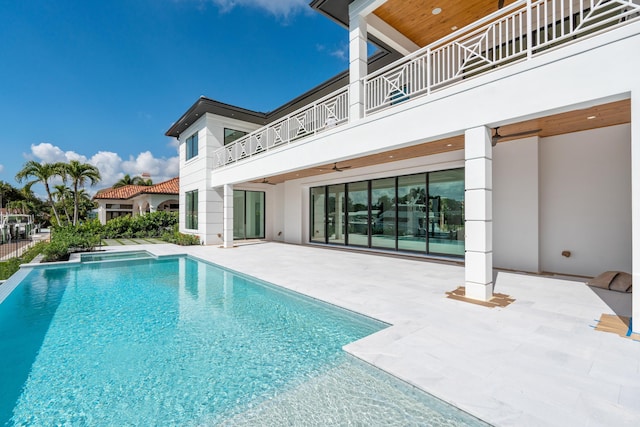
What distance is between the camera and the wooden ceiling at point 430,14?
8078 millimetres

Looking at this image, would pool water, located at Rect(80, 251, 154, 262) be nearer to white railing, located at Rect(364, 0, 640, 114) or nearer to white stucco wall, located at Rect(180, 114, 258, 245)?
white stucco wall, located at Rect(180, 114, 258, 245)

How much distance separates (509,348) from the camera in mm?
3871

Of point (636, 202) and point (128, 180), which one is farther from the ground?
point (128, 180)

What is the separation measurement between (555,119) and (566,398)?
207 inches

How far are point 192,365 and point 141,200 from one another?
94.8 feet

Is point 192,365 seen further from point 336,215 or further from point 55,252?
point 336,215

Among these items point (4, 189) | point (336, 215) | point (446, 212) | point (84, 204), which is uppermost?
point (4, 189)

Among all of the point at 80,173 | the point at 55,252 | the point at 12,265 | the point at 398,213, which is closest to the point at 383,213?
the point at 398,213

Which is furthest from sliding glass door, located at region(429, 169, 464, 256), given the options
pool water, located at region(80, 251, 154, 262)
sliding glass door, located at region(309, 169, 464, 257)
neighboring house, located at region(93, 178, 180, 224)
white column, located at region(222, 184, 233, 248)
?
neighboring house, located at region(93, 178, 180, 224)

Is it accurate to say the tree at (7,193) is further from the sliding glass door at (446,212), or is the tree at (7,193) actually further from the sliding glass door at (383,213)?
the sliding glass door at (446,212)

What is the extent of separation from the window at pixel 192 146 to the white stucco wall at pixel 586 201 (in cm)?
1684

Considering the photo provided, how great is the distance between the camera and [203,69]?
22250 millimetres

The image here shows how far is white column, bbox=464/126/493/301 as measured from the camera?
5746 mm

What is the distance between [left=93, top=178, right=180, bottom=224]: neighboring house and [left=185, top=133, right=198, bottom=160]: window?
7.62m
